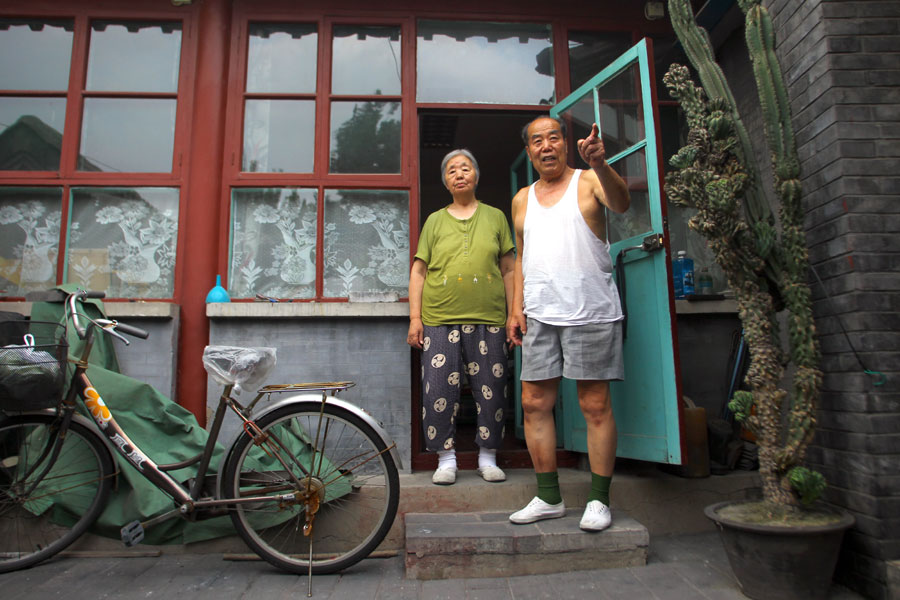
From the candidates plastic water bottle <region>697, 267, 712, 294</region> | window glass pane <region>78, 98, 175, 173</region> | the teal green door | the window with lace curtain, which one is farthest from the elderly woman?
window glass pane <region>78, 98, 175, 173</region>

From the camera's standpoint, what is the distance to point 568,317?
8.79ft

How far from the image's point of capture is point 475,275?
10.4ft

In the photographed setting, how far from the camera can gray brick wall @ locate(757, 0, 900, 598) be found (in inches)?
87.8

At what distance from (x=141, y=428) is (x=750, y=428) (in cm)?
282

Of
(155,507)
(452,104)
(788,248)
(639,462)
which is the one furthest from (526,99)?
(155,507)

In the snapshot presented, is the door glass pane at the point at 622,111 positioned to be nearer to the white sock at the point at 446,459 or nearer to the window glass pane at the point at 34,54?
the white sock at the point at 446,459

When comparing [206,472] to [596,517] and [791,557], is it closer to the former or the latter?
[596,517]

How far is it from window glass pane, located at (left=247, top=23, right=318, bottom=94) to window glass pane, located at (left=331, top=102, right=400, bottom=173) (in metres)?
0.32

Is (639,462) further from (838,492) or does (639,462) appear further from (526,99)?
(526,99)

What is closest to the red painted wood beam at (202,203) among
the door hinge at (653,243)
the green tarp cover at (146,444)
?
the green tarp cover at (146,444)

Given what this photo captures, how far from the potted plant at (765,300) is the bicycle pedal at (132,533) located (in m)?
2.42

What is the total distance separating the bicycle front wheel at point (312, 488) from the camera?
2461mm

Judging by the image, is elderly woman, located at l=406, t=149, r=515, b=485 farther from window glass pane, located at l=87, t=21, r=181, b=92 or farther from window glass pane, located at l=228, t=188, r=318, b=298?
window glass pane, located at l=87, t=21, r=181, b=92

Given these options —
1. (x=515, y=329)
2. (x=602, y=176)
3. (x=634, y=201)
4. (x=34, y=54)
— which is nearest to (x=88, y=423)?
(x=515, y=329)
